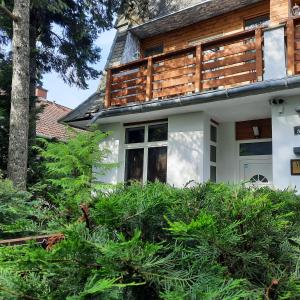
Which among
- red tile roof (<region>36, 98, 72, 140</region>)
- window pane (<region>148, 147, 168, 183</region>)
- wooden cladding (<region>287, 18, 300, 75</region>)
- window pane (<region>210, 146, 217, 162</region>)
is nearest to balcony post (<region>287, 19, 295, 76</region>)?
wooden cladding (<region>287, 18, 300, 75</region>)

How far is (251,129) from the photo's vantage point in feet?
29.0

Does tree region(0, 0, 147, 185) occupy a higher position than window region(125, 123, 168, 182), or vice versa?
tree region(0, 0, 147, 185)

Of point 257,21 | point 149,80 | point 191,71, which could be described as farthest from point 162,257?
point 257,21

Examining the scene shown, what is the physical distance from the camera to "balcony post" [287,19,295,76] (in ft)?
22.3

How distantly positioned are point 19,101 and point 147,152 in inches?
139

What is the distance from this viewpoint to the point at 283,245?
4.20 feet

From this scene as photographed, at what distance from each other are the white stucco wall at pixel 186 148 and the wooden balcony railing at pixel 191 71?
716 mm

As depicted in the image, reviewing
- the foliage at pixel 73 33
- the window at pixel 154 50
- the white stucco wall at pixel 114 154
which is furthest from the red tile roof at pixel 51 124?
the white stucco wall at pixel 114 154

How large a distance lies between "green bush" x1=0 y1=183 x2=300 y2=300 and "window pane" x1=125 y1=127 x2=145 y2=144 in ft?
27.5

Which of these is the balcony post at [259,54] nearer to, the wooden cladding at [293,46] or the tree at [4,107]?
the wooden cladding at [293,46]

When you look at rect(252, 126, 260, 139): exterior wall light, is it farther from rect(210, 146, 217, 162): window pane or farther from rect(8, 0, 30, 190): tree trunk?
rect(8, 0, 30, 190): tree trunk

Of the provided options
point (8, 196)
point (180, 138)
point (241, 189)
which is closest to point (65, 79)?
point (180, 138)

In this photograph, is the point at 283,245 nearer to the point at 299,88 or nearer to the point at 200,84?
the point at 299,88

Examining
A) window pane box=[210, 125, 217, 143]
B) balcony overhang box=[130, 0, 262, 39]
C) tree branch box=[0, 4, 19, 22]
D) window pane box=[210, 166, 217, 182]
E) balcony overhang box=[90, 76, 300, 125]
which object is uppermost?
balcony overhang box=[130, 0, 262, 39]
